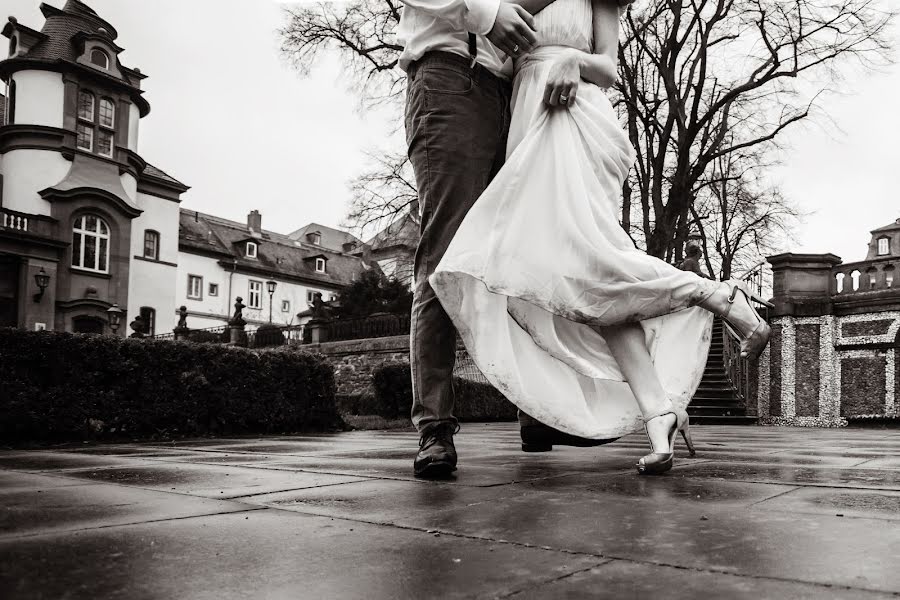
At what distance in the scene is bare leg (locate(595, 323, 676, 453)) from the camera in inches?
95.6

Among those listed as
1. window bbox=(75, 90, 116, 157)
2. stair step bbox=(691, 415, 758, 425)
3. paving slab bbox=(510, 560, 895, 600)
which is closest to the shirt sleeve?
paving slab bbox=(510, 560, 895, 600)

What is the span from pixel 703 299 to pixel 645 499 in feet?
3.11

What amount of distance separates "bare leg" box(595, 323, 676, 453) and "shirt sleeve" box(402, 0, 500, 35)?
3.73 ft

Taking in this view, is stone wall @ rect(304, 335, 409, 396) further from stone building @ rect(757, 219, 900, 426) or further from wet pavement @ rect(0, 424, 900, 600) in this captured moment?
wet pavement @ rect(0, 424, 900, 600)

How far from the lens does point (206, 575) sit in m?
1.11

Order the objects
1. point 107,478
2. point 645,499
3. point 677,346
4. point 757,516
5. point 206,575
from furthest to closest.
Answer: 1. point 677,346
2. point 107,478
3. point 645,499
4. point 757,516
5. point 206,575

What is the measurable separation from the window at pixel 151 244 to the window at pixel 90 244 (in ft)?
8.67

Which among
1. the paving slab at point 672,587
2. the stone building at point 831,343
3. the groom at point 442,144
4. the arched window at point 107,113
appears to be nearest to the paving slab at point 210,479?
the groom at point 442,144

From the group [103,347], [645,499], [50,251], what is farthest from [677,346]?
[50,251]

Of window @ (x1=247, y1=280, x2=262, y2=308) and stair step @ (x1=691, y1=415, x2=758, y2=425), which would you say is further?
window @ (x1=247, y1=280, x2=262, y2=308)

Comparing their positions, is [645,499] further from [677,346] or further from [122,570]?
[122,570]

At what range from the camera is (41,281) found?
26203mm

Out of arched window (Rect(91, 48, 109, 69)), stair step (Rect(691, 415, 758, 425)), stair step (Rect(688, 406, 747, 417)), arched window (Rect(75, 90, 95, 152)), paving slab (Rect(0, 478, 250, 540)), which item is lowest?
stair step (Rect(691, 415, 758, 425))

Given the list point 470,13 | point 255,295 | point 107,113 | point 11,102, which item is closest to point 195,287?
point 255,295
